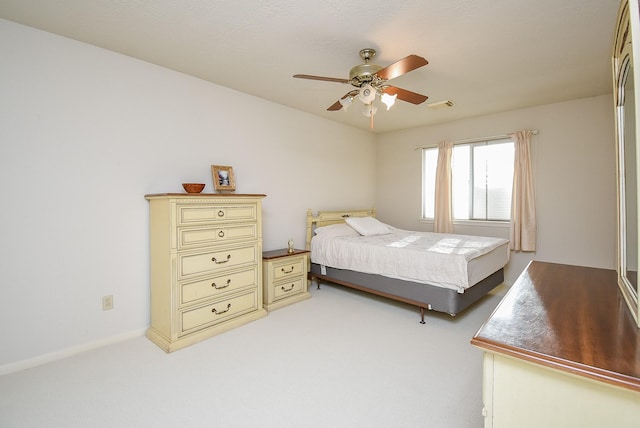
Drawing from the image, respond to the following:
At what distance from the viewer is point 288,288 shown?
3541 mm

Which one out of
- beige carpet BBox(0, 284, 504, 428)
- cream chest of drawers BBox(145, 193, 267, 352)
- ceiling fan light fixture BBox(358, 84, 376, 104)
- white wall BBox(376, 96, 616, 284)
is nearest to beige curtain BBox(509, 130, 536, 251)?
white wall BBox(376, 96, 616, 284)

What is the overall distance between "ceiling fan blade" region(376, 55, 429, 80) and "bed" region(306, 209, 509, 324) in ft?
5.58

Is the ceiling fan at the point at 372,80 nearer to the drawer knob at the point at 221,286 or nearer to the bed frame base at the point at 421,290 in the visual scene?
the bed frame base at the point at 421,290

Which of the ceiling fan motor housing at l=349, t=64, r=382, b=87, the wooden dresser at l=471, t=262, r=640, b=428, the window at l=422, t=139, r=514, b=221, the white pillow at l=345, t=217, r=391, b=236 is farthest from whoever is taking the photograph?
the window at l=422, t=139, r=514, b=221

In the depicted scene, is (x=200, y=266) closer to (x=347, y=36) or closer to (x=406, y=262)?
(x=406, y=262)

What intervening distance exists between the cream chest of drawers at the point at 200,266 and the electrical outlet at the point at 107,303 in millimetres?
318

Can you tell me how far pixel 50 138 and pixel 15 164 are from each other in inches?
11.4

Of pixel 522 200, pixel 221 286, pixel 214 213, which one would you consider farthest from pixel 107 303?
pixel 522 200

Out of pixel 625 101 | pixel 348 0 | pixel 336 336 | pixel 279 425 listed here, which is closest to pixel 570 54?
pixel 625 101

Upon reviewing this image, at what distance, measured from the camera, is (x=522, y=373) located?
830mm

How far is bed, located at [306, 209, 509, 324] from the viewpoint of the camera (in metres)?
2.82

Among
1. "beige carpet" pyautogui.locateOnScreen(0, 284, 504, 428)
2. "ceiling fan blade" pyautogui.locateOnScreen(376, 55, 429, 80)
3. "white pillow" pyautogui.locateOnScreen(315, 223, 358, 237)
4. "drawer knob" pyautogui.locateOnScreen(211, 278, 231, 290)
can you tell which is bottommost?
"beige carpet" pyautogui.locateOnScreen(0, 284, 504, 428)

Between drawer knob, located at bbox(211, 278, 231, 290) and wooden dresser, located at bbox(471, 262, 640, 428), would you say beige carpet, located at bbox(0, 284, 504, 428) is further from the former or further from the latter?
wooden dresser, located at bbox(471, 262, 640, 428)

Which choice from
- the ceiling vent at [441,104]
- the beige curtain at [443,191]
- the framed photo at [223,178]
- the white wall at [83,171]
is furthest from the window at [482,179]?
the white wall at [83,171]
